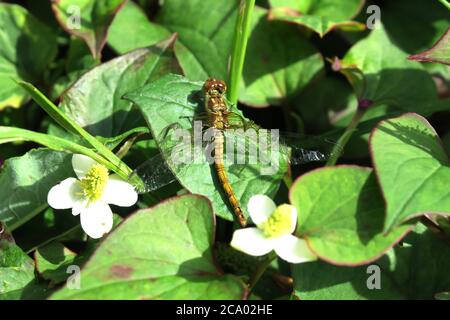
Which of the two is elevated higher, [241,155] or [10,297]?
[241,155]

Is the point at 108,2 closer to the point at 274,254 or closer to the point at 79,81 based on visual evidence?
the point at 79,81

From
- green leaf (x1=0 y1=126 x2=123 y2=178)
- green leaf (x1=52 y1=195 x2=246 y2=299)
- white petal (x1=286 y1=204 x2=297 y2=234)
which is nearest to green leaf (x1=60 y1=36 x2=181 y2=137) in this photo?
green leaf (x1=0 y1=126 x2=123 y2=178)

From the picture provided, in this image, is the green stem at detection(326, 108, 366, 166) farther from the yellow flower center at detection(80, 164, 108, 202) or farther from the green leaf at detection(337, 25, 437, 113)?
the yellow flower center at detection(80, 164, 108, 202)

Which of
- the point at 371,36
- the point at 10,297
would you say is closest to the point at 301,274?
the point at 10,297

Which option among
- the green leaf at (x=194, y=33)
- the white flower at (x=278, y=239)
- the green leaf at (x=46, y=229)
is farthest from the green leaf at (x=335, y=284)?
the green leaf at (x=194, y=33)

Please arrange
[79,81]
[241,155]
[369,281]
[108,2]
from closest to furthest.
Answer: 1. [369,281]
2. [241,155]
3. [79,81]
4. [108,2]

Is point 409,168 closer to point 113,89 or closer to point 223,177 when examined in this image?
point 223,177
